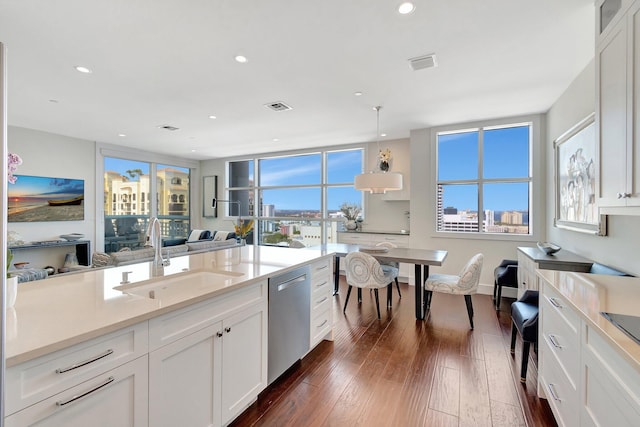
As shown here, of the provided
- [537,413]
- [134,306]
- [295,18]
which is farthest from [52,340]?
[537,413]

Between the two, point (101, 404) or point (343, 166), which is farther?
point (343, 166)

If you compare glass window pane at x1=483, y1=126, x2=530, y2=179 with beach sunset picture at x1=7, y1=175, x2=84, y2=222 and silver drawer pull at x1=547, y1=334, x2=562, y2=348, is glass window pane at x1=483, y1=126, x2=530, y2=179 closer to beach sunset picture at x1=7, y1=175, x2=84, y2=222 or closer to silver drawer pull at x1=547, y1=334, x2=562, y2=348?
silver drawer pull at x1=547, y1=334, x2=562, y2=348

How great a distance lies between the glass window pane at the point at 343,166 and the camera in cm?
655

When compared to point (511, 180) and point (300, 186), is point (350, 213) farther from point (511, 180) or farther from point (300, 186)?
point (511, 180)

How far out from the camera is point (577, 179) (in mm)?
3111

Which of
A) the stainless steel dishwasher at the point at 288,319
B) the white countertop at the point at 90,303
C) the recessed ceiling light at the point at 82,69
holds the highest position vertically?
the recessed ceiling light at the point at 82,69

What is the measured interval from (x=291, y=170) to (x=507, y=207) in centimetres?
472

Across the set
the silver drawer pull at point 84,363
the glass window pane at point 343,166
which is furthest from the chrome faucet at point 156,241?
the glass window pane at point 343,166

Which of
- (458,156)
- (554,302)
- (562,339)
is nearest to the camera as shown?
(562,339)

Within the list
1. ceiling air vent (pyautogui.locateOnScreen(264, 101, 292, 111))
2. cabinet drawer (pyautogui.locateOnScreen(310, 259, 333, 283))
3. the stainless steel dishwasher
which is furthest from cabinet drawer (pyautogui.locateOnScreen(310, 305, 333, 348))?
ceiling air vent (pyautogui.locateOnScreen(264, 101, 292, 111))

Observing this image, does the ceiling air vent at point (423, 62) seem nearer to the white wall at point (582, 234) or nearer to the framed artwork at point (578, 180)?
the white wall at point (582, 234)

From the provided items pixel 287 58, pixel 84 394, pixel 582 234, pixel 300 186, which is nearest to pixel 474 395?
A: pixel 582 234

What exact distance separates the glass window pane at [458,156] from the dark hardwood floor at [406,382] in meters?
2.57

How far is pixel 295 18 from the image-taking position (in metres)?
2.17
